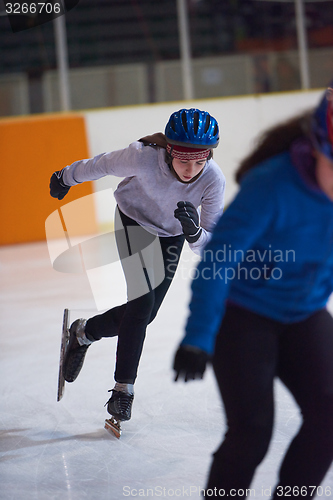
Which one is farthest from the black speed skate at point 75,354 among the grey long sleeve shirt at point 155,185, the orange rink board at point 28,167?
Answer: the orange rink board at point 28,167

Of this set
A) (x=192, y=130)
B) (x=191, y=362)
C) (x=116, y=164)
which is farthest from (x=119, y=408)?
(x=191, y=362)

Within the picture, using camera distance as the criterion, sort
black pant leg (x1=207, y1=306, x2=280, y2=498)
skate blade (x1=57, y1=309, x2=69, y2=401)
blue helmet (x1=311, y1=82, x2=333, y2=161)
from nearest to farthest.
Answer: blue helmet (x1=311, y1=82, x2=333, y2=161) < black pant leg (x1=207, y1=306, x2=280, y2=498) < skate blade (x1=57, y1=309, x2=69, y2=401)

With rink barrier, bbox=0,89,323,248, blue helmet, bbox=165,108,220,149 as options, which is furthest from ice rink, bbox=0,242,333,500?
rink barrier, bbox=0,89,323,248

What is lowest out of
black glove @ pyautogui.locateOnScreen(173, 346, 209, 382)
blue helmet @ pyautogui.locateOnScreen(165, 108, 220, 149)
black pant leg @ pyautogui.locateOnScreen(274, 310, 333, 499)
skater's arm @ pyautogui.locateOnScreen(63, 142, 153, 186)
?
black pant leg @ pyautogui.locateOnScreen(274, 310, 333, 499)

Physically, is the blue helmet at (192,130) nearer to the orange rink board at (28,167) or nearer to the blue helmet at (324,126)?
the blue helmet at (324,126)

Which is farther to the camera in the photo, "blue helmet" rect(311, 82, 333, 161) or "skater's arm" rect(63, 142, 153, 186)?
"skater's arm" rect(63, 142, 153, 186)

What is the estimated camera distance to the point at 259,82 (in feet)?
30.2

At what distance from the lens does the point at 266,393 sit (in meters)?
1.24

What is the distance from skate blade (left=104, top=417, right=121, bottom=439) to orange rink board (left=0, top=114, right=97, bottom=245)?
19.2 ft

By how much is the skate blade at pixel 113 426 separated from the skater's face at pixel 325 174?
56.9 inches

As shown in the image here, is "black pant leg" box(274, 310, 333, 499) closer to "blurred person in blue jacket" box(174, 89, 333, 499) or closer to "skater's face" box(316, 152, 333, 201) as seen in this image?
"blurred person in blue jacket" box(174, 89, 333, 499)

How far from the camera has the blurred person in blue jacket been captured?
1154 millimetres

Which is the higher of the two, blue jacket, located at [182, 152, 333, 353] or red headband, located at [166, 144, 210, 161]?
red headband, located at [166, 144, 210, 161]

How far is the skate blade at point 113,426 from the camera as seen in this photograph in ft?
7.36
